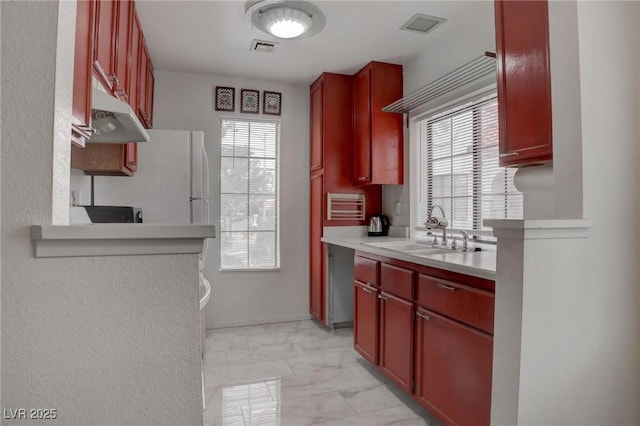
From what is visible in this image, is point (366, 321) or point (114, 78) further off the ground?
point (114, 78)

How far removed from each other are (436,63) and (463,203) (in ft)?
3.65

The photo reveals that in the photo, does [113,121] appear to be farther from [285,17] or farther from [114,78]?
[285,17]

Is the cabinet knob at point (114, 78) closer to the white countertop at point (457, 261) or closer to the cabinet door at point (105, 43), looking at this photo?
the cabinet door at point (105, 43)

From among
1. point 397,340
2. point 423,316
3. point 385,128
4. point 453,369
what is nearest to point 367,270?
point 397,340

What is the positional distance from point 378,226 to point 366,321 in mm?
1109

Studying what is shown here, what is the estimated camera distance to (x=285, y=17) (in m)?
2.28

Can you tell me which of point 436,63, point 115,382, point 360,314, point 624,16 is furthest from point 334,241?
point 115,382

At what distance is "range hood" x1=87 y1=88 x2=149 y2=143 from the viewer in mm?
1368

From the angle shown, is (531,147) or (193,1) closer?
(531,147)

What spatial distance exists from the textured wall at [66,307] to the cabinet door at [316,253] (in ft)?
9.17

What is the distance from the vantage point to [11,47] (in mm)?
759

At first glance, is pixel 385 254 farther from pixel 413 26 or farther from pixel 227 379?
pixel 413 26

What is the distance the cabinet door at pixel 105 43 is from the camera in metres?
1.58

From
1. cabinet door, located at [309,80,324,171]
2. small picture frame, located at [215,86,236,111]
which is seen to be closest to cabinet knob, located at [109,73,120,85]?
small picture frame, located at [215,86,236,111]
